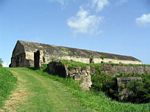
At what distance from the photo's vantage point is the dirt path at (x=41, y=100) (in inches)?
549

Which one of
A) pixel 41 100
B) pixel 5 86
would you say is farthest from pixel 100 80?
pixel 41 100

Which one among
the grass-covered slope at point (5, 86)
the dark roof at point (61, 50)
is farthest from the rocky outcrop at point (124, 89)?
the dark roof at point (61, 50)

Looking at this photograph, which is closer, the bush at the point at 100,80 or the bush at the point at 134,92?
the bush at the point at 134,92

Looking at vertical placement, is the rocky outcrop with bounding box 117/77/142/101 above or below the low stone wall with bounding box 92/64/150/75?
below

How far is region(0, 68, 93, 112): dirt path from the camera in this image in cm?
1395

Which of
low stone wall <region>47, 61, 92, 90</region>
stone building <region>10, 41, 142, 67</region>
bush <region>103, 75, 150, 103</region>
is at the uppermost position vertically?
stone building <region>10, 41, 142, 67</region>

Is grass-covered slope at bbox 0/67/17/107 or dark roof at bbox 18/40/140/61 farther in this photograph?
dark roof at bbox 18/40/140/61

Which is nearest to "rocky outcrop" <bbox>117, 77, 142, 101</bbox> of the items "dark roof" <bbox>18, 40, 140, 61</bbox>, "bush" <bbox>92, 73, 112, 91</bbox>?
"bush" <bbox>92, 73, 112, 91</bbox>

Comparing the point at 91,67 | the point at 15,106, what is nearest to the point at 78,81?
the point at 91,67

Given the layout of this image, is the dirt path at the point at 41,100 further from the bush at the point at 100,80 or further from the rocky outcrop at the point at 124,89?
the rocky outcrop at the point at 124,89

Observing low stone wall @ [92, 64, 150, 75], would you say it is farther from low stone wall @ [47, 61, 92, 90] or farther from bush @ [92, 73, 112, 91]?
low stone wall @ [47, 61, 92, 90]

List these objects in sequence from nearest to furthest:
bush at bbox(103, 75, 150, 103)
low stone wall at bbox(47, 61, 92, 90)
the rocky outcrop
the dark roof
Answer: bush at bbox(103, 75, 150, 103)
the rocky outcrop
low stone wall at bbox(47, 61, 92, 90)
the dark roof

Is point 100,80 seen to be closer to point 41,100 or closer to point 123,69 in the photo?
point 123,69

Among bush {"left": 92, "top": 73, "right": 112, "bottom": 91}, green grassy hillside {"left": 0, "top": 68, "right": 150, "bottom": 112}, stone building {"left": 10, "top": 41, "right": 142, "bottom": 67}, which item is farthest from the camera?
stone building {"left": 10, "top": 41, "right": 142, "bottom": 67}
